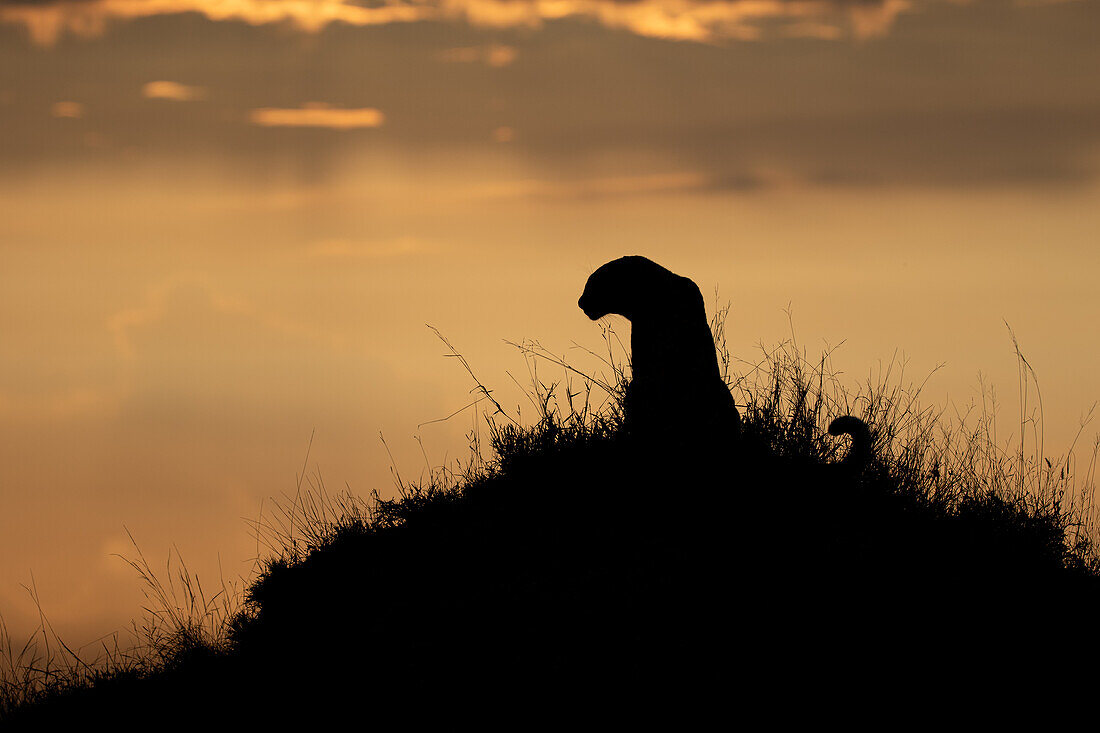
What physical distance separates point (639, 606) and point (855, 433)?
2802 millimetres

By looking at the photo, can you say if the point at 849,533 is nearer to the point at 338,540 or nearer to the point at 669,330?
the point at 669,330

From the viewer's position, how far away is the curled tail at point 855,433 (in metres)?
7.79

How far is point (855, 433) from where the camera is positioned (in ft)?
25.7

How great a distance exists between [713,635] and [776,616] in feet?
1.38

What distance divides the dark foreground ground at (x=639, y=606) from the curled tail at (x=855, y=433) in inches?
9.0

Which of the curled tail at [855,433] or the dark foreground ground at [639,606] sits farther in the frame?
the curled tail at [855,433]

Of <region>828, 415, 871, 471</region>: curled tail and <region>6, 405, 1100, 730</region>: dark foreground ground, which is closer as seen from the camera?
<region>6, 405, 1100, 730</region>: dark foreground ground

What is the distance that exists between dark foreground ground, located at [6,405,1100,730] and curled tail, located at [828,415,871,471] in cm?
23

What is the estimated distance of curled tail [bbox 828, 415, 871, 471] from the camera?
7.79m

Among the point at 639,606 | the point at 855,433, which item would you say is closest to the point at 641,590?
the point at 639,606

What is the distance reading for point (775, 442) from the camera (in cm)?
756

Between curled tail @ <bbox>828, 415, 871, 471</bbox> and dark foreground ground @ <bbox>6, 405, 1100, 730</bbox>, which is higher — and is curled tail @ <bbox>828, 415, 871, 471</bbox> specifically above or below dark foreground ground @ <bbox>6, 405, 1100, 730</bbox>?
above

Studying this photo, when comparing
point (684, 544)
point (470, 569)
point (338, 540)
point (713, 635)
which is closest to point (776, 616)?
point (713, 635)

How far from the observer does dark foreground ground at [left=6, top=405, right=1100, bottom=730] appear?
5.37 m
